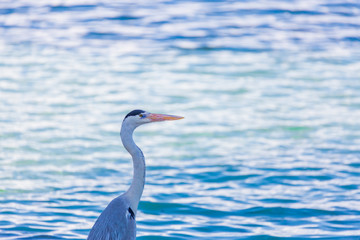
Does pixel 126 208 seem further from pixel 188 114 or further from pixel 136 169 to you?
pixel 188 114

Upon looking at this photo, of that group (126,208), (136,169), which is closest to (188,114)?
(136,169)

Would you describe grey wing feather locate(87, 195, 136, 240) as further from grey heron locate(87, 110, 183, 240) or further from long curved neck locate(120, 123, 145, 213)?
long curved neck locate(120, 123, 145, 213)

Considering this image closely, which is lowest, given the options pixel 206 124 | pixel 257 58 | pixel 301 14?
pixel 206 124

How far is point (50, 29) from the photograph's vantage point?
15.6 meters

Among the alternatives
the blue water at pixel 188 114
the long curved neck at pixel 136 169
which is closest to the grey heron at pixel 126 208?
the long curved neck at pixel 136 169

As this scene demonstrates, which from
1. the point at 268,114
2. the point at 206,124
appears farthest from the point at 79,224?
the point at 268,114

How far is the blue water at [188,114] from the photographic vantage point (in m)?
7.02

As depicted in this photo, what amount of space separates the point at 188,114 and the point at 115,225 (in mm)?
5541

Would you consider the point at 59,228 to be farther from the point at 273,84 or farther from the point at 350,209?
the point at 273,84

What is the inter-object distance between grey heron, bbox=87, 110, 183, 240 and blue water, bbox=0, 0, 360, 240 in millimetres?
1176

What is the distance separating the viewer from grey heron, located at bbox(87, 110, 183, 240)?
5.14m

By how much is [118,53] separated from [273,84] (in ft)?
10.8

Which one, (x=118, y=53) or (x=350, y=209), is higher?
(x=118, y=53)

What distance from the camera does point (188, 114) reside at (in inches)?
418
